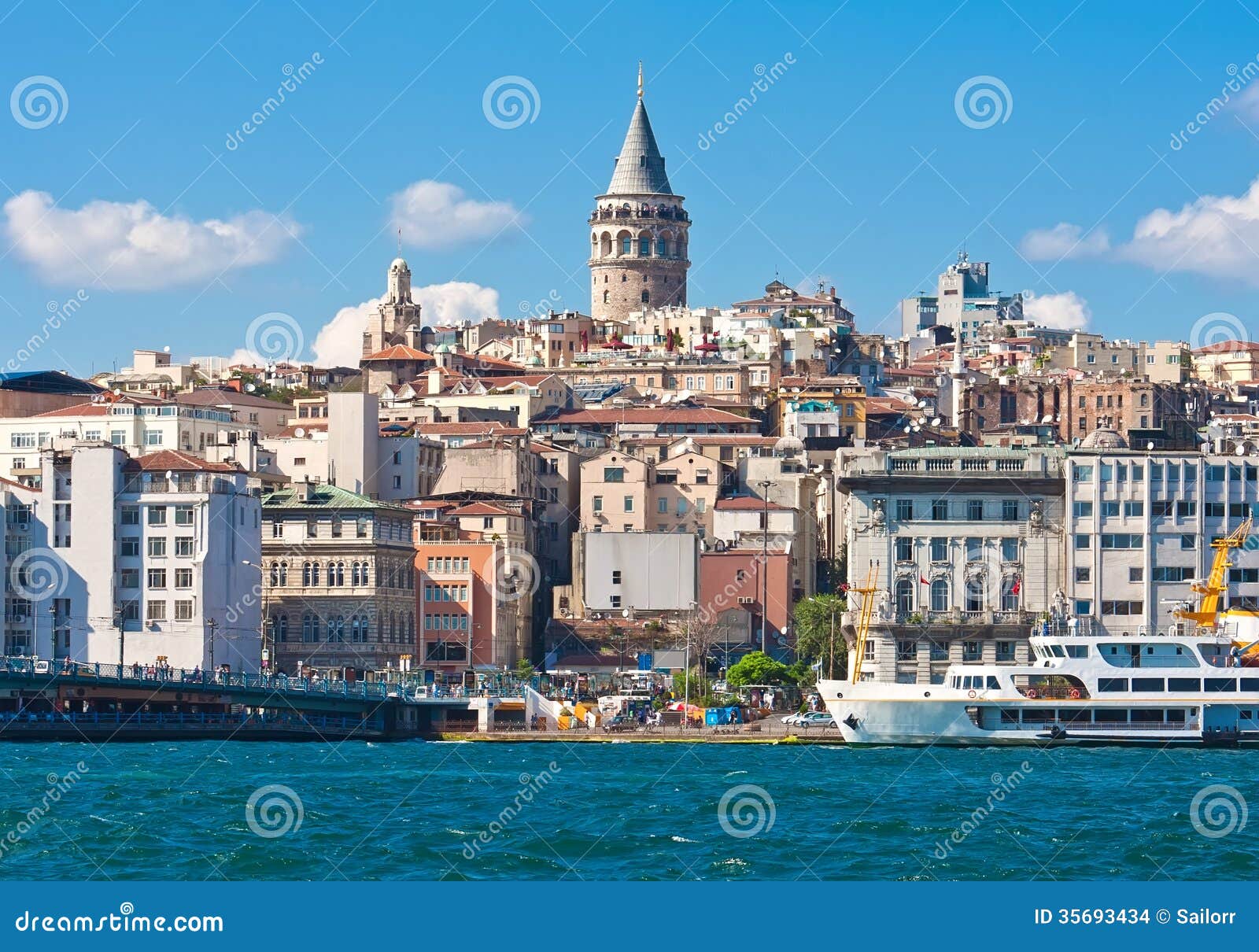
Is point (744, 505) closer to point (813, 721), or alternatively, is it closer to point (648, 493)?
point (648, 493)

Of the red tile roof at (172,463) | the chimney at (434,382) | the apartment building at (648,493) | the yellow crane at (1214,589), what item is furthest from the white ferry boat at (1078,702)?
the chimney at (434,382)

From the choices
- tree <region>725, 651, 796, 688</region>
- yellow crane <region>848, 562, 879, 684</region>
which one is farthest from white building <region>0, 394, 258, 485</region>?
yellow crane <region>848, 562, 879, 684</region>

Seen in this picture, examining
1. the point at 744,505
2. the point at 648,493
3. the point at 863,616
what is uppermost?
the point at 648,493

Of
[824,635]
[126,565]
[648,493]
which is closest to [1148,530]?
[824,635]

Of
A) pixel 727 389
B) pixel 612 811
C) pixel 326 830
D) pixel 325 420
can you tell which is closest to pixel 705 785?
pixel 612 811

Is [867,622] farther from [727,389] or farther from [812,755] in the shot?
[727,389]

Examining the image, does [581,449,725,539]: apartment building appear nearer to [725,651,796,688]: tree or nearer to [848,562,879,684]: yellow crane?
[725,651,796,688]: tree
